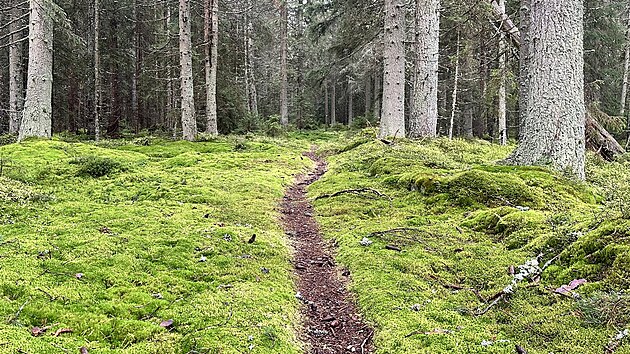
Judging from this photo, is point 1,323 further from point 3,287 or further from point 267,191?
point 267,191

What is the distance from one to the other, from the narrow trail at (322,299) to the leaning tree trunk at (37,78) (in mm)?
9639

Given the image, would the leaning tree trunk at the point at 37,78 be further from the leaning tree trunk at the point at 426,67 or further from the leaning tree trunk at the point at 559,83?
the leaning tree trunk at the point at 559,83

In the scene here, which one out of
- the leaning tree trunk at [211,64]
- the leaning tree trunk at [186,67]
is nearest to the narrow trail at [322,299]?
the leaning tree trunk at [186,67]

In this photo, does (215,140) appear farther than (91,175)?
Yes

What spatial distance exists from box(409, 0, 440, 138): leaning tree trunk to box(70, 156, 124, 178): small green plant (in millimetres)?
8548

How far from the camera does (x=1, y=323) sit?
329cm

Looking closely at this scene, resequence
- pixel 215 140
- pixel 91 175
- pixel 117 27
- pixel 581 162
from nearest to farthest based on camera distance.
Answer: pixel 581 162
pixel 91 175
pixel 215 140
pixel 117 27

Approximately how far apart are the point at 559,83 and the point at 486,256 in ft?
13.0

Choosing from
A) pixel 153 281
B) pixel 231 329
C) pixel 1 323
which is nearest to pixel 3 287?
pixel 1 323

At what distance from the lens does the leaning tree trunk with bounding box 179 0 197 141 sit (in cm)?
1670

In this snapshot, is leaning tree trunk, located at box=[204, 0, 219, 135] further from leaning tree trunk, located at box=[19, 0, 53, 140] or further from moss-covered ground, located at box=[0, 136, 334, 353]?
moss-covered ground, located at box=[0, 136, 334, 353]

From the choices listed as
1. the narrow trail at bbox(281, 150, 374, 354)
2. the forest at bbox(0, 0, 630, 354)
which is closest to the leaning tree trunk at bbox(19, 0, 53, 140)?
the forest at bbox(0, 0, 630, 354)

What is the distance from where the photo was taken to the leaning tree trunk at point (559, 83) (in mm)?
7359

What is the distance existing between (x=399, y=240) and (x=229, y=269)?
2131 millimetres
